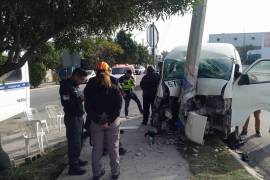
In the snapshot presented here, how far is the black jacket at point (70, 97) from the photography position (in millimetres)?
7141

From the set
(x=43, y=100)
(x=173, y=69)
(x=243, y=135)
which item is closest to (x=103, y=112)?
(x=173, y=69)

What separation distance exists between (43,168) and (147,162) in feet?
6.00

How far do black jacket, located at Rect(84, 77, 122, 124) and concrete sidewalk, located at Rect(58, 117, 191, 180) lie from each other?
1.01 meters

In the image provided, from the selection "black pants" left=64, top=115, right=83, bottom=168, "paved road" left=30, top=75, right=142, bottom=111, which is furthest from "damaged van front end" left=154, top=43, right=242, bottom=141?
"paved road" left=30, top=75, right=142, bottom=111

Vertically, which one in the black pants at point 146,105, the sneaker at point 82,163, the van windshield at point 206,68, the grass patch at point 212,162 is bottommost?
the grass patch at point 212,162

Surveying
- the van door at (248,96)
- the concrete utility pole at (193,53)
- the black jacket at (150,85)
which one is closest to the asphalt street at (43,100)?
the black jacket at (150,85)

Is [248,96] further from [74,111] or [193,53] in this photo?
[74,111]

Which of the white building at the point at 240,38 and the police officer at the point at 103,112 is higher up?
the white building at the point at 240,38

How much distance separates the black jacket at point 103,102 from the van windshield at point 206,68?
153 inches

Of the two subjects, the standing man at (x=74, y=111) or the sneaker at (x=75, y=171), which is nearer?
the standing man at (x=74, y=111)

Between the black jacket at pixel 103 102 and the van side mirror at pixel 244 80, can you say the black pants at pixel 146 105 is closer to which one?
the van side mirror at pixel 244 80

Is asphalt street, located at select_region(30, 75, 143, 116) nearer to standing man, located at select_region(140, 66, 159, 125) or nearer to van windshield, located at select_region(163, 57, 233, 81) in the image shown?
standing man, located at select_region(140, 66, 159, 125)

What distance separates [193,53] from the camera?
957cm

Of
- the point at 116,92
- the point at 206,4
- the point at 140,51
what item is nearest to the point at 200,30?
the point at 206,4
